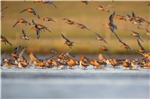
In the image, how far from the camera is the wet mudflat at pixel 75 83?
63.0 feet

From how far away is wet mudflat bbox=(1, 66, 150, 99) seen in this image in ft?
63.0

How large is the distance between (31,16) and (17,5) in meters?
1.59

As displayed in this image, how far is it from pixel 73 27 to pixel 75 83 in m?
21.0

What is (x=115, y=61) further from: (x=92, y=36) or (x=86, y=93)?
(x=92, y=36)

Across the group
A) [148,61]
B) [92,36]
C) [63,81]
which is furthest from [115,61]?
[92,36]

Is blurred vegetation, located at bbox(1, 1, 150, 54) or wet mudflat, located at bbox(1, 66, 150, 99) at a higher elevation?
blurred vegetation, located at bbox(1, 1, 150, 54)

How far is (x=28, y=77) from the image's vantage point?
22109 millimetres

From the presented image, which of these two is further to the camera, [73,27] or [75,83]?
[73,27]

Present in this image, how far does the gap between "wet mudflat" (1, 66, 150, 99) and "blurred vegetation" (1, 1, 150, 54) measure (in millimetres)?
8796

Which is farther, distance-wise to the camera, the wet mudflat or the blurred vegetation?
the blurred vegetation

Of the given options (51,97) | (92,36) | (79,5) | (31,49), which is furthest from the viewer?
(79,5)

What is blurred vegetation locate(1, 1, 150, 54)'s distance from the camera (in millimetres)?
33275

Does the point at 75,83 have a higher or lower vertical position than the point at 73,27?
lower

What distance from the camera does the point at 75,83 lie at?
70.0 ft
